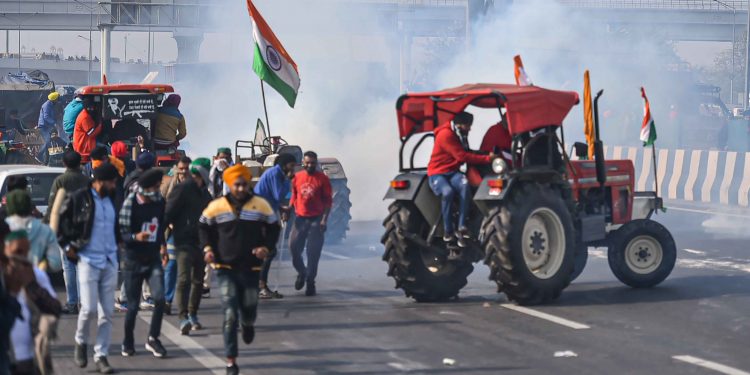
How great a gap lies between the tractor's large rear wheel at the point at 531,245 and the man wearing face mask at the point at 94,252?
4.21 meters

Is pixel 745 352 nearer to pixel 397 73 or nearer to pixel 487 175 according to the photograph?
pixel 487 175

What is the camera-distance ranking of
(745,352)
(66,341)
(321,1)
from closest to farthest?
(745,352) < (66,341) < (321,1)

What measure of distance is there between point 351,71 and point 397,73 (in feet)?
27.3

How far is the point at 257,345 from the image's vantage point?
1102cm

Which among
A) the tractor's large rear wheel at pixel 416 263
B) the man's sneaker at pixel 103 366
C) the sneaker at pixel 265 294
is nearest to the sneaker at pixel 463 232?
the tractor's large rear wheel at pixel 416 263

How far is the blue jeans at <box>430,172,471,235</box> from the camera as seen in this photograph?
42.9 ft

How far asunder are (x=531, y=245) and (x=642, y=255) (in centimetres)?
195

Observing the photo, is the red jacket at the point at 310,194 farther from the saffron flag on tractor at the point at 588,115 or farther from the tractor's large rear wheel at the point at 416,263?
the saffron flag on tractor at the point at 588,115

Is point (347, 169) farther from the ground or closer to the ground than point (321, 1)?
closer to the ground

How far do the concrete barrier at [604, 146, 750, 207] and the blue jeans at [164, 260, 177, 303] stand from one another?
17065mm

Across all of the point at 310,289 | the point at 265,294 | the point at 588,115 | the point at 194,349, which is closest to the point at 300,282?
the point at 310,289

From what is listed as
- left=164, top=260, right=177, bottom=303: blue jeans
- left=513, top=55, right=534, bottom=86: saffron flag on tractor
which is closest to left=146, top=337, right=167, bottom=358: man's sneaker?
left=164, top=260, right=177, bottom=303: blue jeans

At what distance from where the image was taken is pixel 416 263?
1349cm

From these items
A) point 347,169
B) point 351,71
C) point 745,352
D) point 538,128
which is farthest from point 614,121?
point 745,352
